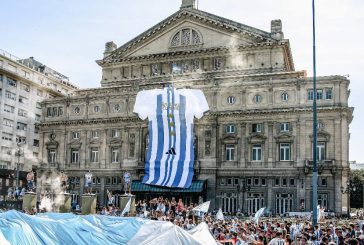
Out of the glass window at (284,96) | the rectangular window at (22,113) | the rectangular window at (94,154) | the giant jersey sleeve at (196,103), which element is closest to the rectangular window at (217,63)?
the glass window at (284,96)

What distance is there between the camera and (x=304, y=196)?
5575cm

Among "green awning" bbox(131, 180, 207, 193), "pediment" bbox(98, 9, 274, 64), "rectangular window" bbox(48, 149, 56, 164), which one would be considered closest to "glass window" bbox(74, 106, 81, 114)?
Answer: "rectangular window" bbox(48, 149, 56, 164)

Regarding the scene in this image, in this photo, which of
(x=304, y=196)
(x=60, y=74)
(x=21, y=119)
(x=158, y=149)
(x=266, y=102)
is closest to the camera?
(x=158, y=149)

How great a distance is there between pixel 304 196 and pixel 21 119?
175 feet

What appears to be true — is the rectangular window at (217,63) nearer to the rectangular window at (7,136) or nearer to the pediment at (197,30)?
the pediment at (197,30)

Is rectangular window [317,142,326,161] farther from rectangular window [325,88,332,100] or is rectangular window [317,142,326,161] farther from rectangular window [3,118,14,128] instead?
rectangular window [3,118,14,128]

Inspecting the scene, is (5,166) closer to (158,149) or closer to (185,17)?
(185,17)

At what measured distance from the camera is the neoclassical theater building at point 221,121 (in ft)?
186

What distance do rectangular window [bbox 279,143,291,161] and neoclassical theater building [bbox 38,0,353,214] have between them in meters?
0.12

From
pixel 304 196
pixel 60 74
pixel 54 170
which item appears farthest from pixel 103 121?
pixel 60 74

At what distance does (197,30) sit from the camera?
68.3 metres

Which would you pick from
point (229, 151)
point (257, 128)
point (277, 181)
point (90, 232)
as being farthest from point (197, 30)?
point (90, 232)

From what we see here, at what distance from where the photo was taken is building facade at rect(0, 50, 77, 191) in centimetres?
8094

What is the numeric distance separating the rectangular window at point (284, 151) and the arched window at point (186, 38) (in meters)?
19.7
